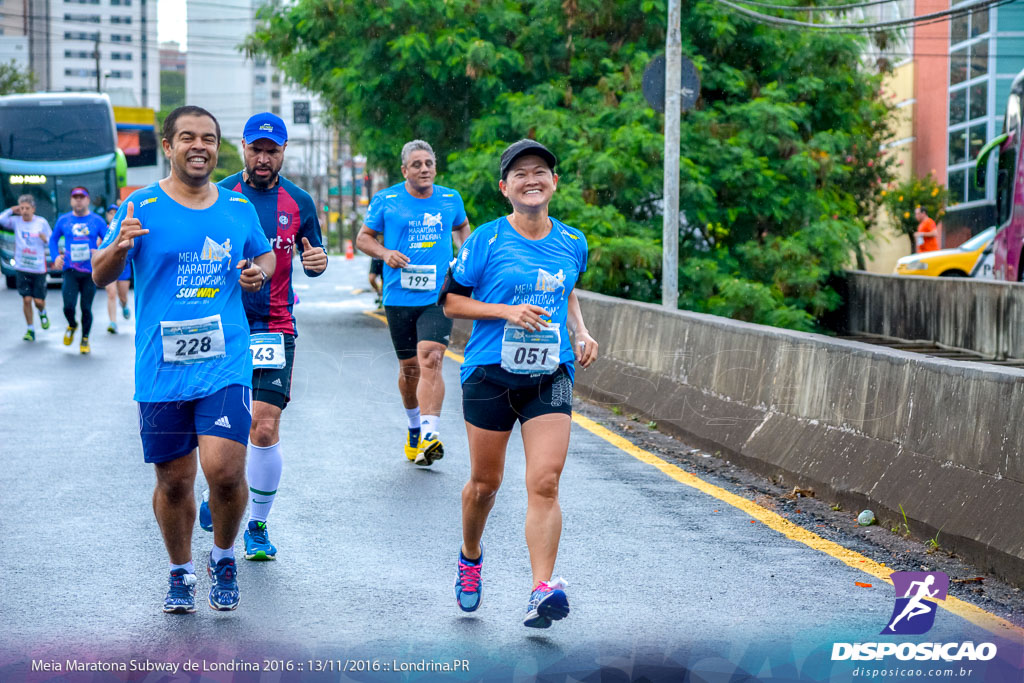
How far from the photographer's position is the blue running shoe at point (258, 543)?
6078mm

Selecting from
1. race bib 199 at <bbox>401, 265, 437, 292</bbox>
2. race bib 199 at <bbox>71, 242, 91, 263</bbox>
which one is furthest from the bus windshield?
race bib 199 at <bbox>401, 265, 437, 292</bbox>

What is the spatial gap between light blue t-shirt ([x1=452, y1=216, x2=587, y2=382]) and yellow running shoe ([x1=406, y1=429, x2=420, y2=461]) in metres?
3.67

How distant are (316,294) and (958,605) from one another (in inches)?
1075

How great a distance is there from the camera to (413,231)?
8.91 m

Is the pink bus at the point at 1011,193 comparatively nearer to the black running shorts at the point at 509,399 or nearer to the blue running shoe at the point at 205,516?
the blue running shoe at the point at 205,516

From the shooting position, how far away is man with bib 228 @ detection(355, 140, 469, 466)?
8.66 m

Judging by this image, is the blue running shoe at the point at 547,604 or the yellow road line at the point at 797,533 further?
the yellow road line at the point at 797,533

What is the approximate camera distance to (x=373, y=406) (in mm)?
11672

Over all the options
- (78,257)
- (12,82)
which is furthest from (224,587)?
(12,82)

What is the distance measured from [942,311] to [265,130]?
528 inches

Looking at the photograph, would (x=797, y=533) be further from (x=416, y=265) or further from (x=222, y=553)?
(x=416, y=265)

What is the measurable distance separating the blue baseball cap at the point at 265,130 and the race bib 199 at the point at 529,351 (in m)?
1.79

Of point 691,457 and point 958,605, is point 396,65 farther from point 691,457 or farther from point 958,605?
point 958,605

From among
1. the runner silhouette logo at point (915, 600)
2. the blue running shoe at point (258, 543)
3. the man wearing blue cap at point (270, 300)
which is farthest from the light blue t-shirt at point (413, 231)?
the runner silhouette logo at point (915, 600)
